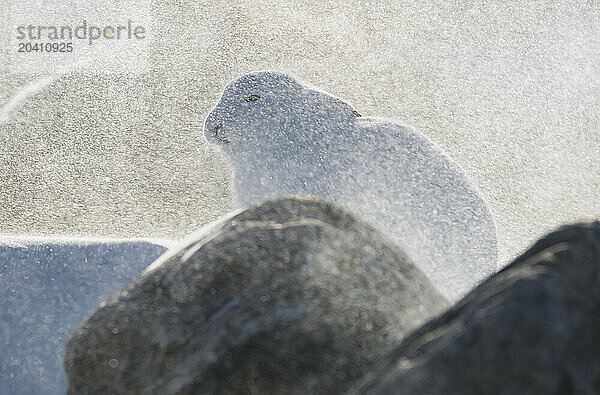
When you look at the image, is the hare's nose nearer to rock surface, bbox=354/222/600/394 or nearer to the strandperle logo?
the strandperle logo

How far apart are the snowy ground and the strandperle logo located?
0.02 m

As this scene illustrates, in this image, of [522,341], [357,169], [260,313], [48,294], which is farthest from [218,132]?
[522,341]

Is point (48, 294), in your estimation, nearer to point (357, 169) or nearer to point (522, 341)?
point (357, 169)

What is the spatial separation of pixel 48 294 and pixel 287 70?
24.7 inches

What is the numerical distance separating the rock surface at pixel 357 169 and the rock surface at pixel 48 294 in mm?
209

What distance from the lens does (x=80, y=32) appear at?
1275 millimetres

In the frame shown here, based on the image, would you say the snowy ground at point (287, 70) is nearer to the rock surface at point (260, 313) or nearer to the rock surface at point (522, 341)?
the rock surface at point (260, 313)

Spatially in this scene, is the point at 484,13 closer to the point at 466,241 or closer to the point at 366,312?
the point at 466,241

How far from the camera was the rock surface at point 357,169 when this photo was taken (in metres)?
0.90

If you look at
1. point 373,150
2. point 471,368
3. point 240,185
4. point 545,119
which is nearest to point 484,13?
point 545,119

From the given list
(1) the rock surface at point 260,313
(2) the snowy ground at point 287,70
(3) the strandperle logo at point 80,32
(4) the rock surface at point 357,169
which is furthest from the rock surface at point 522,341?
(3) the strandperle logo at point 80,32

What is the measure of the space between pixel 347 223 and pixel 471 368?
31cm

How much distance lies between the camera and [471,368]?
34 cm

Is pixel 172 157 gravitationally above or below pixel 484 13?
below
